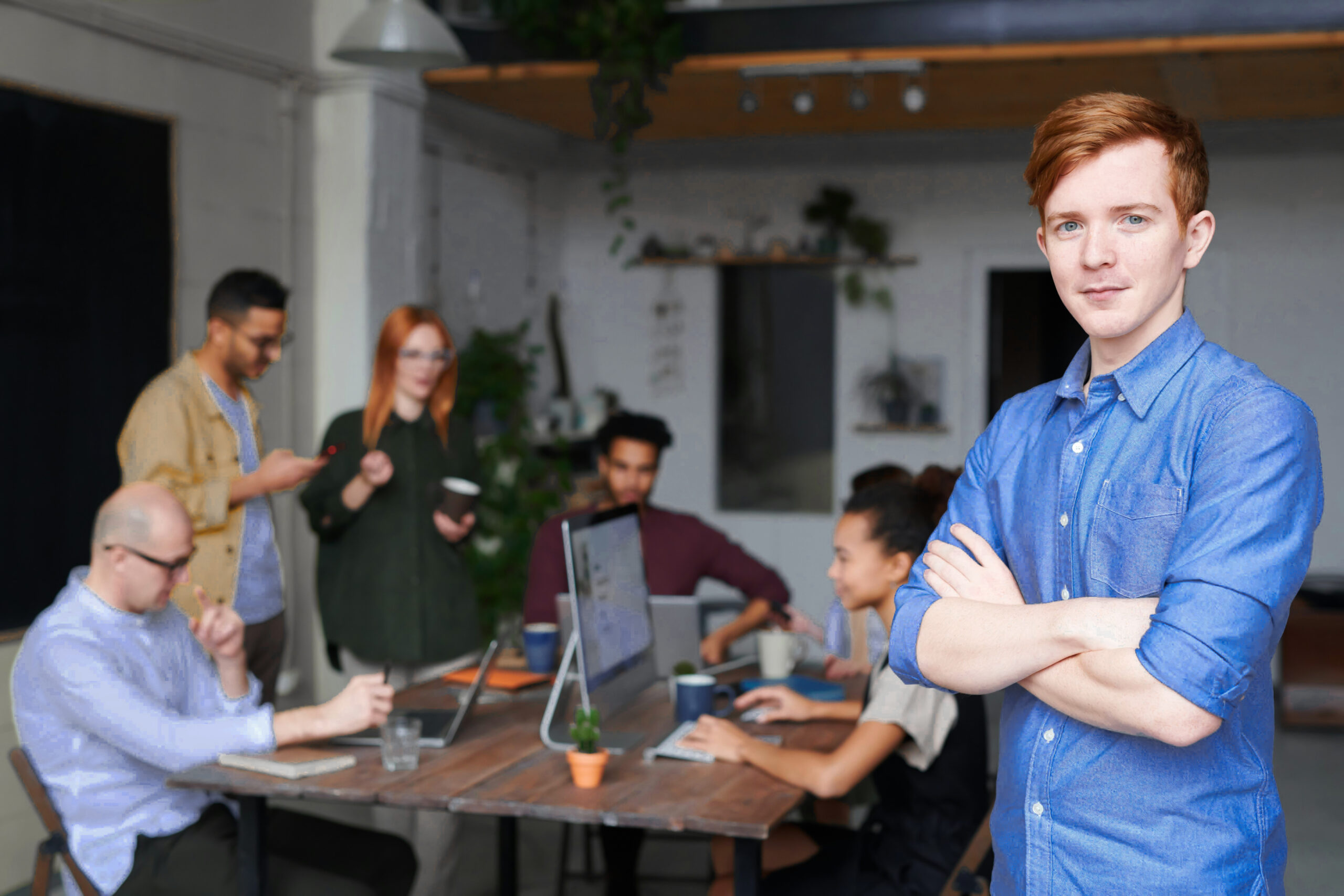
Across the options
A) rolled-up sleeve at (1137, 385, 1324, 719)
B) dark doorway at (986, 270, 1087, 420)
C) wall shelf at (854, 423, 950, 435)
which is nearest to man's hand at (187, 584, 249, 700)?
rolled-up sleeve at (1137, 385, 1324, 719)

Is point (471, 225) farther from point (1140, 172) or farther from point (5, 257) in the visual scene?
point (1140, 172)

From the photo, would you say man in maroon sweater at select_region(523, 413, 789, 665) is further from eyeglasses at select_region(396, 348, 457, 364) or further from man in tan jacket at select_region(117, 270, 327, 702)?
man in tan jacket at select_region(117, 270, 327, 702)

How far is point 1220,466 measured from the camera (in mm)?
1233

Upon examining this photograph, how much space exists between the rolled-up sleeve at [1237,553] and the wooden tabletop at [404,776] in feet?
4.72

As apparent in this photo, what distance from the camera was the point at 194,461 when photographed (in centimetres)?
327

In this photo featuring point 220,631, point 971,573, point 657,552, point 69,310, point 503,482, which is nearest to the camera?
point 971,573

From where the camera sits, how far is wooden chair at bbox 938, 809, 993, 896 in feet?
7.15

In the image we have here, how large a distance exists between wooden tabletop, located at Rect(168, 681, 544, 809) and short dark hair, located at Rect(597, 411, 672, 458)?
1.08 m

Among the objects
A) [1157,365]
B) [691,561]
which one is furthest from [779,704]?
[1157,365]

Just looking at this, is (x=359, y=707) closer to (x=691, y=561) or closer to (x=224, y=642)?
(x=224, y=642)

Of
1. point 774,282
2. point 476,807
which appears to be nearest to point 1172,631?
point 476,807

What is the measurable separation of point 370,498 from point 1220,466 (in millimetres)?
2657

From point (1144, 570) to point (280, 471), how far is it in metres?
2.52

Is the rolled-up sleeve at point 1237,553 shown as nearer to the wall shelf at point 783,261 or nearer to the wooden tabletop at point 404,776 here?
the wooden tabletop at point 404,776
